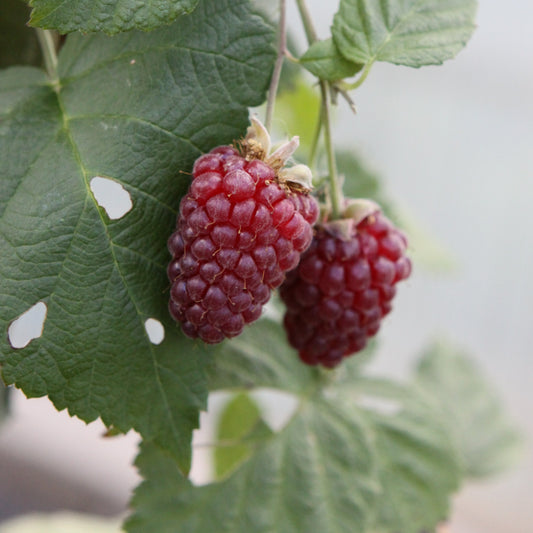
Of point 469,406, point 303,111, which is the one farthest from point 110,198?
point 469,406

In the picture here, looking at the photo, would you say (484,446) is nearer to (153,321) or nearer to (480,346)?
(153,321)

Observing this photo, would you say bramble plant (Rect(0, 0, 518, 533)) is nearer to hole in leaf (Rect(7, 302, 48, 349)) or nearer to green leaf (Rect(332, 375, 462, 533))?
hole in leaf (Rect(7, 302, 48, 349))

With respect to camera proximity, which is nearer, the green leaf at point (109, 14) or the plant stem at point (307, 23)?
the green leaf at point (109, 14)

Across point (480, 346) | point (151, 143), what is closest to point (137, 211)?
point (151, 143)

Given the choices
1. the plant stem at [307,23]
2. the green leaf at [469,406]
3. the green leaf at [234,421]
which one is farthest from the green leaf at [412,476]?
the plant stem at [307,23]

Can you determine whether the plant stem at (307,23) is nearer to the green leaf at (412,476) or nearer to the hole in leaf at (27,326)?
the hole in leaf at (27,326)

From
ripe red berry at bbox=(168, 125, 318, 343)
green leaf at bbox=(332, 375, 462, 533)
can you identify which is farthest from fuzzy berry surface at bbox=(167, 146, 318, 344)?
green leaf at bbox=(332, 375, 462, 533)
